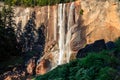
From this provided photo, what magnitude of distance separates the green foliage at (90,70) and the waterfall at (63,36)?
30.3 meters

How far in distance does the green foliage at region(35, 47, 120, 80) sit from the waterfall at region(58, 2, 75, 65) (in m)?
30.3

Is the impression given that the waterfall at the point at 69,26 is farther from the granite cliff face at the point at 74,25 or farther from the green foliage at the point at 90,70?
the green foliage at the point at 90,70

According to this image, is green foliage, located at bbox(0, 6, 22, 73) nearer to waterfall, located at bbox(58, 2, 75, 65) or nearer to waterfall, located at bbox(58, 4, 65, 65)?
waterfall, located at bbox(58, 4, 65, 65)

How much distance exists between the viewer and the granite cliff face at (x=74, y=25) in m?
45.0

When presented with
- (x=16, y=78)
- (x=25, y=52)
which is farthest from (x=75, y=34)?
(x=25, y=52)

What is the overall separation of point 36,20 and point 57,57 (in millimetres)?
12982

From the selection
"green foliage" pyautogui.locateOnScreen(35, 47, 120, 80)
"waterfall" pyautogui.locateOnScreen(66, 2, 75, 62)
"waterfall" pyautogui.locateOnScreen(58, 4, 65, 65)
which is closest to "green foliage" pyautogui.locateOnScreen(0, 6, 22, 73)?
"waterfall" pyautogui.locateOnScreen(58, 4, 65, 65)

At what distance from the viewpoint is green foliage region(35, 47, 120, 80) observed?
1661 cm

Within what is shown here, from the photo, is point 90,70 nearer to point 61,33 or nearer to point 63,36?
point 63,36

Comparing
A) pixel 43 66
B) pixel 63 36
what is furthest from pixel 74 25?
pixel 43 66

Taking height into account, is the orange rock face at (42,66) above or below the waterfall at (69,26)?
below

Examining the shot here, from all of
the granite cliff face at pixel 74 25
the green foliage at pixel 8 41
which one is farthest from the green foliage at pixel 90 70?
the green foliage at pixel 8 41

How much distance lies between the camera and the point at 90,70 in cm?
1698

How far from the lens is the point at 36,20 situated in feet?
206
